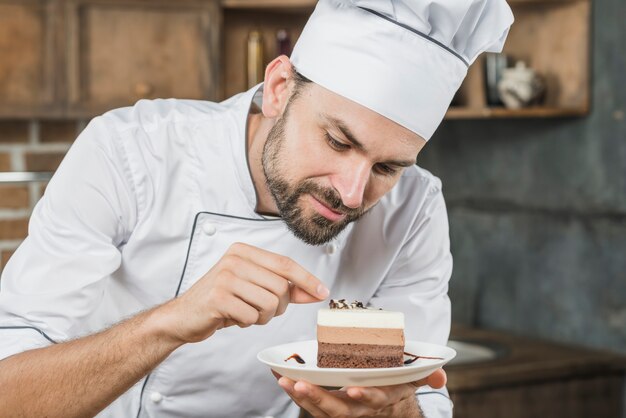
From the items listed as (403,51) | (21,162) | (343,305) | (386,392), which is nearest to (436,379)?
(386,392)

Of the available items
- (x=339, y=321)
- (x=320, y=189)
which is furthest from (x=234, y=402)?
(x=320, y=189)

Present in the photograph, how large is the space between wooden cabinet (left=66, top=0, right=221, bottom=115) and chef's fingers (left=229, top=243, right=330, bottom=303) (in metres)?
2.16

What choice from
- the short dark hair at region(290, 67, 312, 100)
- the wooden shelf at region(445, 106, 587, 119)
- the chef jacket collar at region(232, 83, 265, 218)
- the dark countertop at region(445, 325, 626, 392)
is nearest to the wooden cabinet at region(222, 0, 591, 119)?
the wooden shelf at region(445, 106, 587, 119)

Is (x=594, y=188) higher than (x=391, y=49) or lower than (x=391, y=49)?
lower

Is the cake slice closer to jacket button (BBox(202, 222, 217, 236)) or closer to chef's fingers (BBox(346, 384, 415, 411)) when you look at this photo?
chef's fingers (BBox(346, 384, 415, 411))

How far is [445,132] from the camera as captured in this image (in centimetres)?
428

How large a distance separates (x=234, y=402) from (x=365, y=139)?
68 centimetres

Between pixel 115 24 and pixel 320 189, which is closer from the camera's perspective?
pixel 320 189

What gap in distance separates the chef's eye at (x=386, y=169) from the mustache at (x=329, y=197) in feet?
0.25

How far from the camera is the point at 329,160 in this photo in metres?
1.71

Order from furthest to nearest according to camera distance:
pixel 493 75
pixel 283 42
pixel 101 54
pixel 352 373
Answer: pixel 283 42 < pixel 493 75 < pixel 101 54 < pixel 352 373

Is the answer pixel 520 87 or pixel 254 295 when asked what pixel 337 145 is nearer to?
pixel 254 295

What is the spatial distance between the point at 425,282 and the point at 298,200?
1.59 ft

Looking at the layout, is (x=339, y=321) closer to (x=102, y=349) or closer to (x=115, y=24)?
(x=102, y=349)
